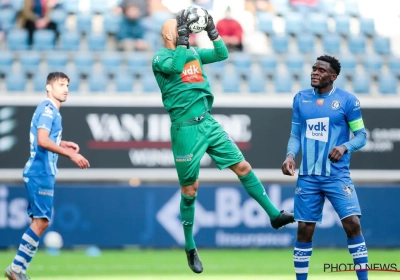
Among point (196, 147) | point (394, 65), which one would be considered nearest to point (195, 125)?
point (196, 147)

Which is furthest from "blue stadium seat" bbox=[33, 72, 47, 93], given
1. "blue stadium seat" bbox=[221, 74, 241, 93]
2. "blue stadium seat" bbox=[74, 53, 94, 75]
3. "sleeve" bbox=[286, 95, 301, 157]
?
"sleeve" bbox=[286, 95, 301, 157]

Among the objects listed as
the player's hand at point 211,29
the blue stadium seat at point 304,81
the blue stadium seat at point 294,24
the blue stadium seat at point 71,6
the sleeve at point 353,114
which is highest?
the player's hand at point 211,29

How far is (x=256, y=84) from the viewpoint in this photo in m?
15.4

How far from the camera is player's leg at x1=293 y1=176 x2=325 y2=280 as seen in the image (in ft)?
26.8

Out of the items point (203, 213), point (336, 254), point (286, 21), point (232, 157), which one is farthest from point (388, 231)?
point (232, 157)

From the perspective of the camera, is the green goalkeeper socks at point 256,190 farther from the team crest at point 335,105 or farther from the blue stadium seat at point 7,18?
the blue stadium seat at point 7,18

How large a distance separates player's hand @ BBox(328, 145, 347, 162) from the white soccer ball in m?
7.52

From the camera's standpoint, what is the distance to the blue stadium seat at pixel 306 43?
645 inches

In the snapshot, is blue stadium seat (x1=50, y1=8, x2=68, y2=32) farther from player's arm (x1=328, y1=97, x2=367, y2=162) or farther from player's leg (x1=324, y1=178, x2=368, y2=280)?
player's leg (x1=324, y1=178, x2=368, y2=280)

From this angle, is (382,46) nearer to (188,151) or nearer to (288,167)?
(188,151)

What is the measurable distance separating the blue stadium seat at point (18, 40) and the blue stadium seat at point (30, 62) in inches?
11.2

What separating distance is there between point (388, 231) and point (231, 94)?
365 centimetres

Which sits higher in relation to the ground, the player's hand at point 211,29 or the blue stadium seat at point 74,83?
the player's hand at point 211,29

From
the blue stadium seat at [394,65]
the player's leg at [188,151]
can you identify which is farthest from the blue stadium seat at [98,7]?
the player's leg at [188,151]
